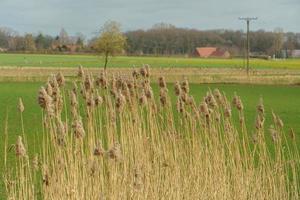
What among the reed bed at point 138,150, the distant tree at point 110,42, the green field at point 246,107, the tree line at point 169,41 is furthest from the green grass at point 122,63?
the reed bed at point 138,150

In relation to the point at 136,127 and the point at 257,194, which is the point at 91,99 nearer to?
the point at 136,127

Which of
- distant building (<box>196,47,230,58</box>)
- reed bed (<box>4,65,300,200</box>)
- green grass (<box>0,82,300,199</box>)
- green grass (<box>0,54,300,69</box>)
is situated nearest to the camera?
reed bed (<box>4,65,300,200</box>)

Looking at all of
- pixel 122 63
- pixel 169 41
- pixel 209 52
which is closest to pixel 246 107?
pixel 122 63

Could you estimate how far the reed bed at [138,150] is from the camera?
5.90 m

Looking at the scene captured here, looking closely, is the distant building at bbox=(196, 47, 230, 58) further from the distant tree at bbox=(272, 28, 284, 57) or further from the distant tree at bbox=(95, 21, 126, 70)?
the distant tree at bbox=(95, 21, 126, 70)

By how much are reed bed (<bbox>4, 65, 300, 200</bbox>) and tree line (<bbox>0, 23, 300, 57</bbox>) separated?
135345 mm

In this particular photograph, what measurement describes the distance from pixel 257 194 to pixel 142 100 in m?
2.16

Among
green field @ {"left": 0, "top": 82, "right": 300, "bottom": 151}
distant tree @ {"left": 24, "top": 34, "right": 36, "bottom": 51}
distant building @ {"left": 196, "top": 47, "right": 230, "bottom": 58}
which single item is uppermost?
distant tree @ {"left": 24, "top": 34, "right": 36, "bottom": 51}

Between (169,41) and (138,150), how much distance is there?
149 meters

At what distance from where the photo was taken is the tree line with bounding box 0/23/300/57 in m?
147

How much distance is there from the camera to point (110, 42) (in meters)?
84.6

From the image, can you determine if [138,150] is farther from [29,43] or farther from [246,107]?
[29,43]

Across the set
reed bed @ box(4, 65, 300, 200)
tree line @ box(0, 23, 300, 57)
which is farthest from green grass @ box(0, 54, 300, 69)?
reed bed @ box(4, 65, 300, 200)

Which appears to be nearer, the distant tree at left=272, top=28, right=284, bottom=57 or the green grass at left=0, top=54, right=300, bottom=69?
the green grass at left=0, top=54, right=300, bottom=69
